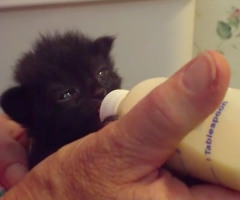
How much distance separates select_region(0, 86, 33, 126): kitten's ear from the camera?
2.16ft

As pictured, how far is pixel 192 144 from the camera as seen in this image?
413 millimetres

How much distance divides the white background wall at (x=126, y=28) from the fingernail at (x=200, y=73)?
0.60 m

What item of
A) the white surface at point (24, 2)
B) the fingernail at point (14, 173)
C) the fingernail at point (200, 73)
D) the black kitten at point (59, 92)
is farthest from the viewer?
the white surface at point (24, 2)

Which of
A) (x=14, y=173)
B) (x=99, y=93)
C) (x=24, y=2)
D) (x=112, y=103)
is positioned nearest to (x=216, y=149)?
(x=112, y=103)

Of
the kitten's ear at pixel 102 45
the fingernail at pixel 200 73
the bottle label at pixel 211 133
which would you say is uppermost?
the fingernail at pixel 200 73

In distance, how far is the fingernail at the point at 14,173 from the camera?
770 mm

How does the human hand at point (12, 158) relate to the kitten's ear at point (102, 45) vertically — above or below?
below

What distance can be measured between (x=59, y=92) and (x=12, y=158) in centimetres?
23

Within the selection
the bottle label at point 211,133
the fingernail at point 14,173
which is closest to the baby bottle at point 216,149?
the bottle label at point 211,133

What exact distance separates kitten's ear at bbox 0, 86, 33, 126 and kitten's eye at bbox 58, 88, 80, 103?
0.05m

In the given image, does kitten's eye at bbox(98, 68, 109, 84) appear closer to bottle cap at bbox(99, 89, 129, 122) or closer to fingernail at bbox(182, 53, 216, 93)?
bottle cap at bbox(99, 89, 129, 122)

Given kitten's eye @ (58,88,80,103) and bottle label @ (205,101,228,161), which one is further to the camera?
kitten's eye @ (58,88,80,103)

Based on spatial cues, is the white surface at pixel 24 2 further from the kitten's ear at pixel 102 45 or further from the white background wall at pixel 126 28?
the kitten's ear at pixel 102 45

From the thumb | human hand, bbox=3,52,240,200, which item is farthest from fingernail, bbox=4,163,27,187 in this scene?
the thumb
